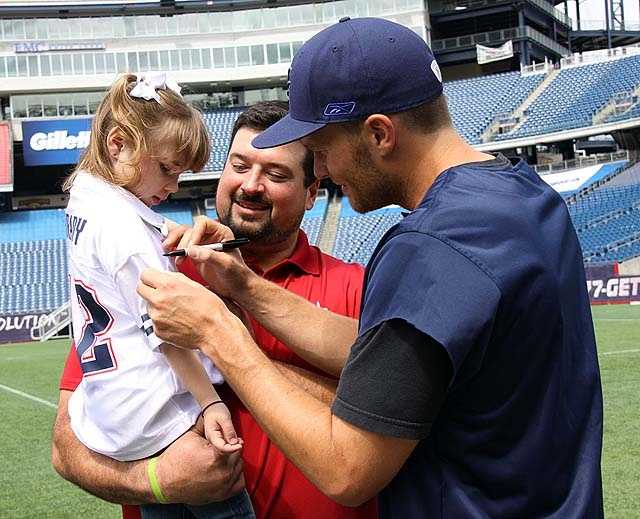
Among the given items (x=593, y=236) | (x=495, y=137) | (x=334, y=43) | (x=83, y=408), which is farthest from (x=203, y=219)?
(x=495, y=137)

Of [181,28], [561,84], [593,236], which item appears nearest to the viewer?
[593,236]

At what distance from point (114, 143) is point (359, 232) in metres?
40.1

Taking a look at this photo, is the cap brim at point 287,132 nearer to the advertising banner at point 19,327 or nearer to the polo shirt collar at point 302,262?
the polo shirt collar at point 302,262

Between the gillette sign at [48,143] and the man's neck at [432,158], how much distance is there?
45855 mm

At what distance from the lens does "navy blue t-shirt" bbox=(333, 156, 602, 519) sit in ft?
6.07

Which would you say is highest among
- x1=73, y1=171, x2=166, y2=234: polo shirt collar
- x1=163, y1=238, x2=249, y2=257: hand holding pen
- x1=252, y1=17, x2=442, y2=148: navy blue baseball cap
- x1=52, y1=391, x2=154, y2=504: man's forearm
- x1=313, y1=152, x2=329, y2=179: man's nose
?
x1=252, y1=17, x2=442, y2=148: navy blue baseball cap

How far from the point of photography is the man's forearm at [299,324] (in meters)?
2.70

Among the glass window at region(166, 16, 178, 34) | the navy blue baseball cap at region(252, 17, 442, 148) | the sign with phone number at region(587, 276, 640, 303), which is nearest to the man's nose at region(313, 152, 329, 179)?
the navy blue baseball cap at region(252, 17, 442, 148)

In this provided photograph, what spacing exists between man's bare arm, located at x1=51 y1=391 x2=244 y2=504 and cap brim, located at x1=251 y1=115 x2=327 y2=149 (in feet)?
2.84

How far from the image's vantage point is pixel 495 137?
44.1 meters

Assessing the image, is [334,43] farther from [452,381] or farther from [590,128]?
[590,128]

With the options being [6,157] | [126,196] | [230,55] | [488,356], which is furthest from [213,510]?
[230,55]

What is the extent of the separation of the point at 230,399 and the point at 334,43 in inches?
48.6

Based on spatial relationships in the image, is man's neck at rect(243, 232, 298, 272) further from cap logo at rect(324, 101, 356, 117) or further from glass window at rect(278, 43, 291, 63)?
glass window at rect(278, 43, 291, 63)
